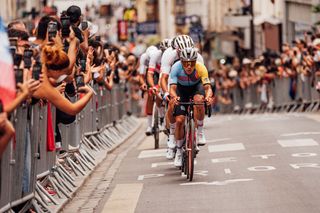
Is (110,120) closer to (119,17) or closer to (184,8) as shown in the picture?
(119,17)

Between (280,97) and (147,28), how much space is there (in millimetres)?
57123

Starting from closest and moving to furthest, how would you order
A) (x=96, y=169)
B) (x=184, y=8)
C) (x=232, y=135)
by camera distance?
(x=96, y=169) < (x=232, y=135) < (x=184, y=8)

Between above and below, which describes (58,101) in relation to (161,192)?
→ above

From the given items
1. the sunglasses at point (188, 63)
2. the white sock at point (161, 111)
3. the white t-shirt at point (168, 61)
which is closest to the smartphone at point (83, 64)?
the sunglasses at point (188, 63)

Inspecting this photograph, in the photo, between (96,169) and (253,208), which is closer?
(253,208)

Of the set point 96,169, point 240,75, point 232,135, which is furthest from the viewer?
point 240,75

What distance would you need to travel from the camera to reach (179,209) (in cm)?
1608

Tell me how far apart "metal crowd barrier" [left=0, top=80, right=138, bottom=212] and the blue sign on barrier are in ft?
250

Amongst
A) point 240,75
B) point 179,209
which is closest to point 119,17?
point 240,75

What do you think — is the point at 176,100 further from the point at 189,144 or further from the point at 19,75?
the point at 19,75

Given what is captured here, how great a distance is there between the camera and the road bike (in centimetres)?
1975

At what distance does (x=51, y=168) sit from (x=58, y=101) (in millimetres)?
4482

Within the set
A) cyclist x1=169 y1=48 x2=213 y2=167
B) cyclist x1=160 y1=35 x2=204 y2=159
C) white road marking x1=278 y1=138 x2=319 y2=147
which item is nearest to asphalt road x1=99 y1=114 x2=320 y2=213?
white road marking x1=278 y1=138 x2=319 y2=147

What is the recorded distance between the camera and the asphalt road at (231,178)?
16.3 metres
